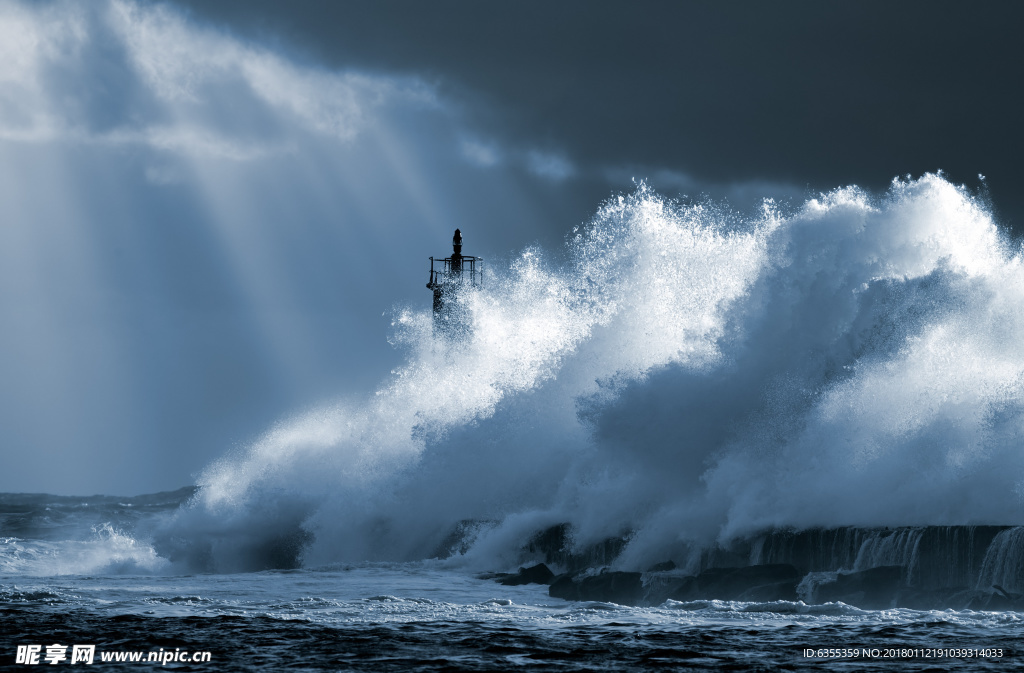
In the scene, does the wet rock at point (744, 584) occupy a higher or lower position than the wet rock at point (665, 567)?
lower

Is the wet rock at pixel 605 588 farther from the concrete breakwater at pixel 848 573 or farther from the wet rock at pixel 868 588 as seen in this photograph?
the wet rock at pixel 868 588

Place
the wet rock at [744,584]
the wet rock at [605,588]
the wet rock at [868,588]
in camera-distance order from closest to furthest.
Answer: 1. the wet rock at [868,588]
2. the wet rock at [744,584]
3. the wet rock at [605,588]

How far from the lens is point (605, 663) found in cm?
951

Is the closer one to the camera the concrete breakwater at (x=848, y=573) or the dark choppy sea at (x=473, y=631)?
the dark choppy sea at (x=473, y=631)

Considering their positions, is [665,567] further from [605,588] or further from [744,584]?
[744,584]

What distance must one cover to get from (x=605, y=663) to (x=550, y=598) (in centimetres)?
526

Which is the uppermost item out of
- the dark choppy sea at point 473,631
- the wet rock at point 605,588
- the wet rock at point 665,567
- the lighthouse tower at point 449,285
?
the lighthouse tower at point 449,285

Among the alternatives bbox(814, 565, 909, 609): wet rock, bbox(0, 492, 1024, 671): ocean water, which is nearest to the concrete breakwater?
bbox(814, 565, 909, 609): wet rock

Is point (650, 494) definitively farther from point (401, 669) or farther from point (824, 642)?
point (401, 669)

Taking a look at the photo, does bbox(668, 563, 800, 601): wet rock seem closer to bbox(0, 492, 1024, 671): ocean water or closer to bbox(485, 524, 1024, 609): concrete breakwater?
bbox(485, 524, 1024, 609): concrete breakwater

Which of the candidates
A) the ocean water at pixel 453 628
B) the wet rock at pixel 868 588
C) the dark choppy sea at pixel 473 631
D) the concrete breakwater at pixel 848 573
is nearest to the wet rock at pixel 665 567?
the concrete breakwater at pixel 848 573

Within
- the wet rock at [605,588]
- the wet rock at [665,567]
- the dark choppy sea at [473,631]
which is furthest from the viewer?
the wet rock at [665,567]

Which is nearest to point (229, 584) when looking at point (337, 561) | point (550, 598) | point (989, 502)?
point (550, 598)

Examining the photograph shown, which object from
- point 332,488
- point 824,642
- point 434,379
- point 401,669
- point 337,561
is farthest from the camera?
point 434,379
